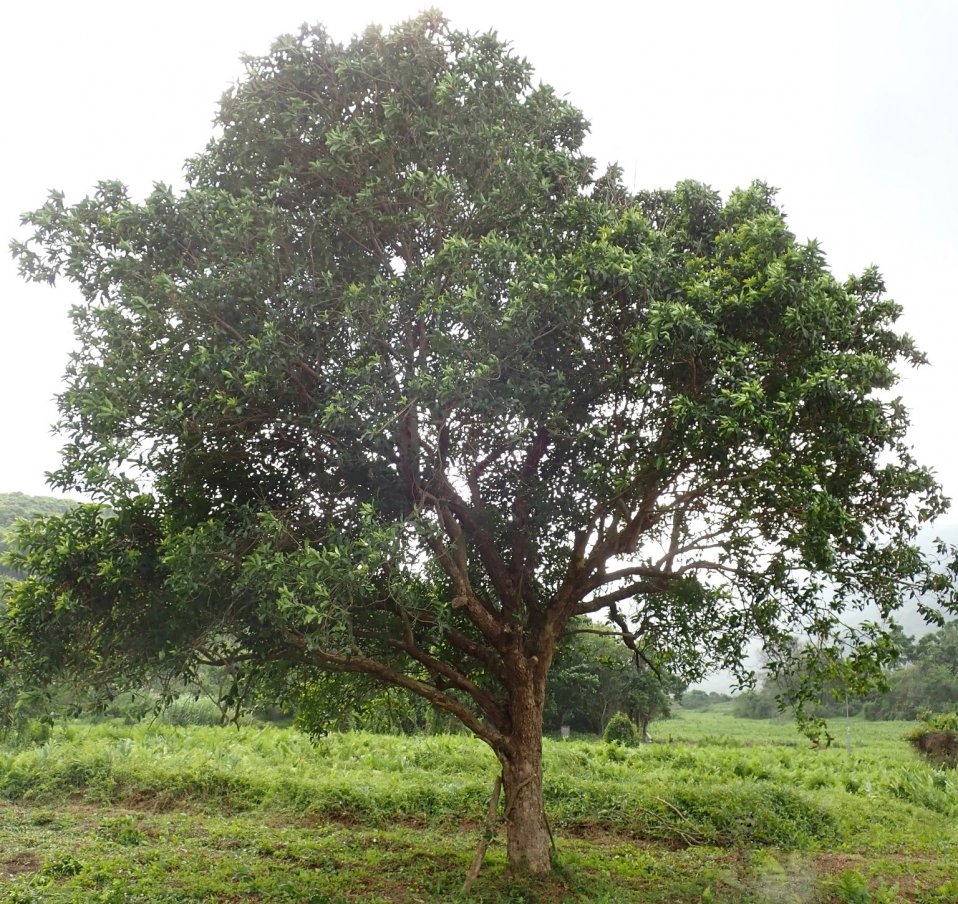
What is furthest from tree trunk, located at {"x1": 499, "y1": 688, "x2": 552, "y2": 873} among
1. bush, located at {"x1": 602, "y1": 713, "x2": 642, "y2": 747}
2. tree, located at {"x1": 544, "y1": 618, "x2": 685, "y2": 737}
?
tree, located at {"x1": 544, "y1": 618, "x2": 685, "y2": 737}

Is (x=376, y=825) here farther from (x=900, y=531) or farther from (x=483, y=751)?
(x=900, y=531)

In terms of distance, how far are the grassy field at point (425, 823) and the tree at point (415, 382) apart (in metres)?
2.92

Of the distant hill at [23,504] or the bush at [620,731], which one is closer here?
the bush at [620,731]

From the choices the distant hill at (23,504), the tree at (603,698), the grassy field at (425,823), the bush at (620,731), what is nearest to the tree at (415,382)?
the grassy field at (425,823)

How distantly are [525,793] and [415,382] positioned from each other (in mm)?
6278

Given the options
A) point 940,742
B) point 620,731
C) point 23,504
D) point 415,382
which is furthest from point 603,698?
point 23,504

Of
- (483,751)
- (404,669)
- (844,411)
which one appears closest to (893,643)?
(844,411)

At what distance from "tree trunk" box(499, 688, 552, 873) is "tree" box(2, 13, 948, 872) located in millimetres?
39

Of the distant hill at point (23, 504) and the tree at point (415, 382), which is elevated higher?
the distant hill at point (23, 504)

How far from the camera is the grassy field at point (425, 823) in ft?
36.0

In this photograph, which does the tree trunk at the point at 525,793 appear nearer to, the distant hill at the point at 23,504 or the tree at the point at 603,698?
the tree at the point at 603,698

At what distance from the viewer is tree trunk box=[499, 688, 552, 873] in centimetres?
1066

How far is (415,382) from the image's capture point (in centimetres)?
813

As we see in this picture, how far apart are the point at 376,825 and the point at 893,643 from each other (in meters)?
10.7
